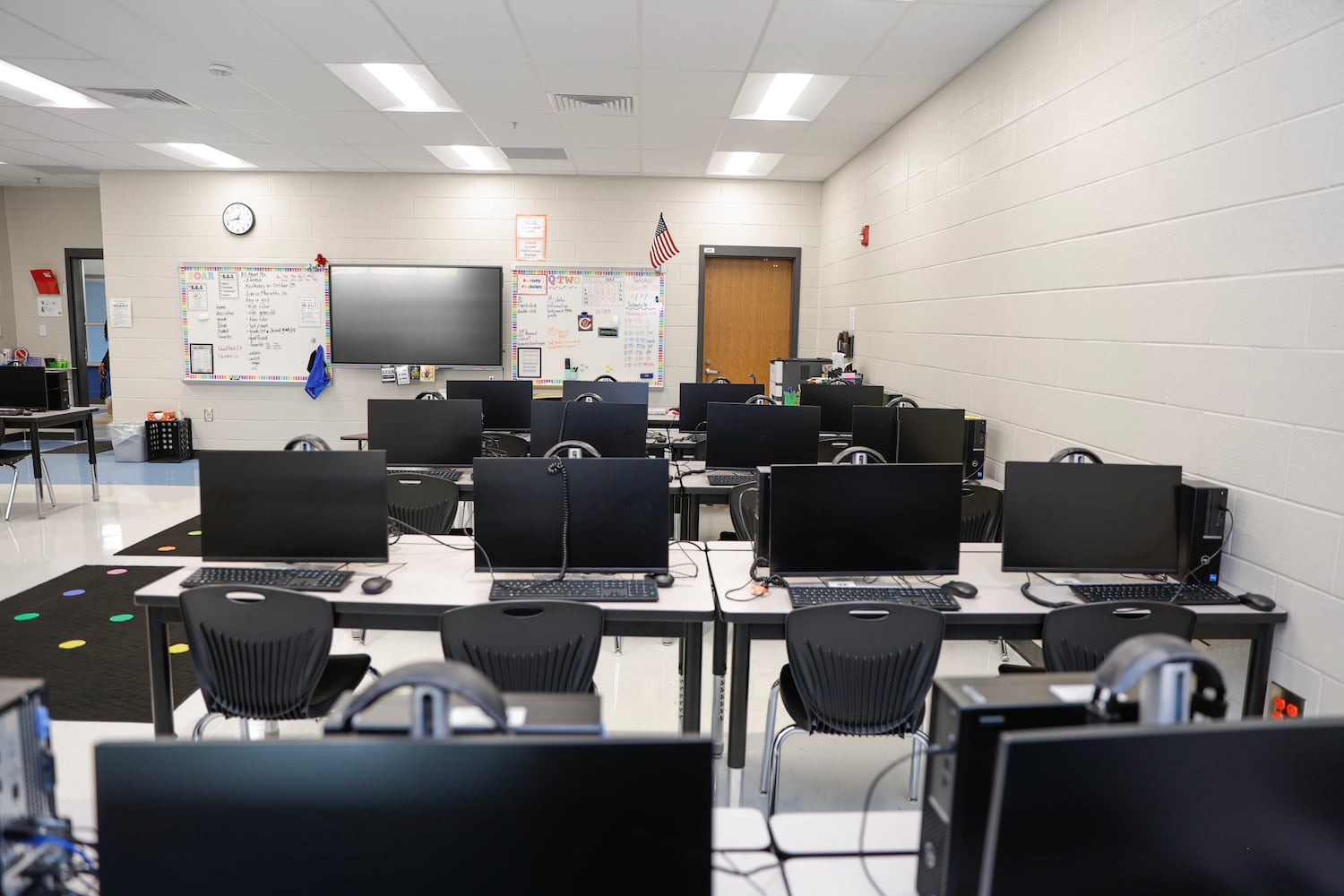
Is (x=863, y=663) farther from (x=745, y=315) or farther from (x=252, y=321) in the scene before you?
(x=252, y=321)

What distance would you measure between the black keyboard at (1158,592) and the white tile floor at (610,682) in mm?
878

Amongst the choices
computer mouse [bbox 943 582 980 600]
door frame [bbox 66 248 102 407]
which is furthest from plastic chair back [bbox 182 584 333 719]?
door frame [bbox 66 248 102 407]

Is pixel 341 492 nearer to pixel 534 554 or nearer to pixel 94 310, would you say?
pixel 534 554

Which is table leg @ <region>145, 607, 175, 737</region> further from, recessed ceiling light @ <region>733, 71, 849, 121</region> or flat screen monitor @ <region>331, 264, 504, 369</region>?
flat screen monitor @ <region>331, 264, 504, 369</region>

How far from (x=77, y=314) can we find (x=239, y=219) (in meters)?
3.76

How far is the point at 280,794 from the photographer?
79 cm

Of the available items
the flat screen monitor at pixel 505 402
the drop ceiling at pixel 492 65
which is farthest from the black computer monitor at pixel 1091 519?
the flat screen monitor at pixel 505 402

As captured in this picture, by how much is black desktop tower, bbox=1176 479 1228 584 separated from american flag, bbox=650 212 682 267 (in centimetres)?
529

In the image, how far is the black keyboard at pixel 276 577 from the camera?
2520 millimetres

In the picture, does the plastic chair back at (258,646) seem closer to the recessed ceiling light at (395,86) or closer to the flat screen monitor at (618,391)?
the flat screen monitor at (618,391)

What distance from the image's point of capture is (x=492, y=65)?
15.5ft

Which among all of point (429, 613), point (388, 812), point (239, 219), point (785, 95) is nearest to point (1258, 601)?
point (429, 613)

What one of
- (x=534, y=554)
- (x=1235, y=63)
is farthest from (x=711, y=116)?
(x=534, y=554)

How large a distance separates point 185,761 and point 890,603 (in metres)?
1.70
